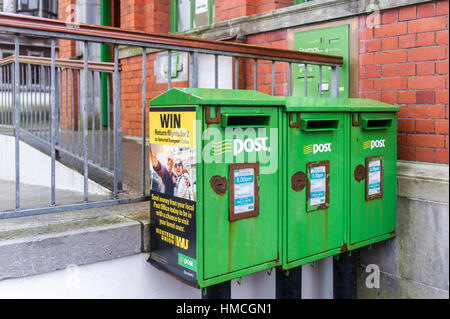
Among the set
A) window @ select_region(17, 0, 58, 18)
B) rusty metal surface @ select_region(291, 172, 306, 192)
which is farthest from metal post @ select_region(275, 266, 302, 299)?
window @ select_region(17, 0, 58, 18)

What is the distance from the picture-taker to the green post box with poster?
280 centimetres

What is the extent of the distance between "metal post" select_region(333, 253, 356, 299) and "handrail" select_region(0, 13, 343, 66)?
1632 mm

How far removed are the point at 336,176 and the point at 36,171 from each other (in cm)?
388

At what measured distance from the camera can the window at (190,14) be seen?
6078mm

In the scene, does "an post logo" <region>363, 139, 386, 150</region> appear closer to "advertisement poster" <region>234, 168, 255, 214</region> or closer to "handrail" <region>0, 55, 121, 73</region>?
Answer: "advertisement poster" <region>234, 168, 255, 214</region>

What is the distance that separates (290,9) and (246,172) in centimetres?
260

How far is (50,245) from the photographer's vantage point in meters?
2.40

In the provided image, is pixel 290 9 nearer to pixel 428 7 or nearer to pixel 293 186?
pixel 428 7

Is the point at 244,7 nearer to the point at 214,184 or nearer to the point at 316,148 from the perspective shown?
the point at 316,148

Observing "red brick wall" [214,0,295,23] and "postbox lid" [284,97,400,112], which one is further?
"red brick wall" [214,0,295,23]

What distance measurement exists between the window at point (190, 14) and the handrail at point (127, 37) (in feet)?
8.89

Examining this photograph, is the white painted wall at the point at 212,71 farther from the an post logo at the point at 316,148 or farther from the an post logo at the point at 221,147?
the an post logo at the point at 221,147

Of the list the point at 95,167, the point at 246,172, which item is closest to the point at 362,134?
the point at 246,172

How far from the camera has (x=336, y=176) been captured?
9.97 feet
